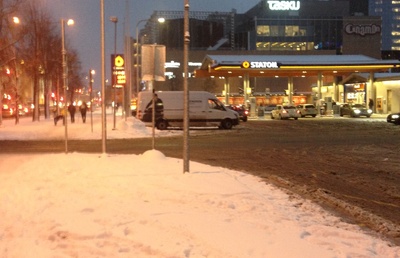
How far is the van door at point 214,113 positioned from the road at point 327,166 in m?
10.2

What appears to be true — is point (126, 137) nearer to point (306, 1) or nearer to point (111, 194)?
point (111, 194)

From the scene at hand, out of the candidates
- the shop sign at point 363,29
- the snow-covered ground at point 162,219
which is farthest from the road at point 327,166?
the shop sign at point 363,29

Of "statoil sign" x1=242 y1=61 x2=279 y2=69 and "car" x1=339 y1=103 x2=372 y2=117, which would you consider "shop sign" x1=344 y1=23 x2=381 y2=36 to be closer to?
"car" x1=339 y1=103 x2=372 y2=117

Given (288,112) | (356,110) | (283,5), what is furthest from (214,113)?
(283,5)

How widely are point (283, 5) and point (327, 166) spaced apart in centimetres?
9504

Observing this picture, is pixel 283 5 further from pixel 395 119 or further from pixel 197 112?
pixel 197 112

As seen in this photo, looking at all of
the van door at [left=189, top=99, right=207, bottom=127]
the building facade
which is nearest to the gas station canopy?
the van door at [left=189, top=99, right=207, bottom=127]

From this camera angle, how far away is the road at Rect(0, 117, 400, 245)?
399 inches

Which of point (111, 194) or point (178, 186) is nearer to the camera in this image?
point (111, 194)

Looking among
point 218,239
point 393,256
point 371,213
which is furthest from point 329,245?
point 371,213

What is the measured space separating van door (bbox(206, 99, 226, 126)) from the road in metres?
10.2

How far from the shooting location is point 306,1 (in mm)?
113312

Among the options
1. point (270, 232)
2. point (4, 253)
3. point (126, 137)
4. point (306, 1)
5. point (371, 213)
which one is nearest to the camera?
point (4, 253)

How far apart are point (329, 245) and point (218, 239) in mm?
1386
